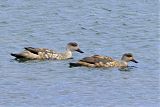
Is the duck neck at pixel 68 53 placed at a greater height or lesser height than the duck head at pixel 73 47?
lesser

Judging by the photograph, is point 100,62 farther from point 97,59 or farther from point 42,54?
point 42,54

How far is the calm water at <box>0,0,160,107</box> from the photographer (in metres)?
20.5

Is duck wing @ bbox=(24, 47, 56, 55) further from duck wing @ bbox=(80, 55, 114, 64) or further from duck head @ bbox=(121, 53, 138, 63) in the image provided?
duck head @ bbox=(121, 53, 138, 63)

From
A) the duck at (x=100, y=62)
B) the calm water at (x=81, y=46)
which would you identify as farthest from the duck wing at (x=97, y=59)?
the calm water at (x=81, y=46)

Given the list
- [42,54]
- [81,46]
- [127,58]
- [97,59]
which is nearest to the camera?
[97,59]

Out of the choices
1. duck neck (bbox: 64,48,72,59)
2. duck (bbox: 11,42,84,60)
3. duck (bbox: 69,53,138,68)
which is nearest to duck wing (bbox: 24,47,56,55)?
duck (bbox: 11,42,84,60)

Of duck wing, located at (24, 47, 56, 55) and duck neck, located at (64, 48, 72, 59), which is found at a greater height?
duck wing, located at (24, 47, 56, 55)

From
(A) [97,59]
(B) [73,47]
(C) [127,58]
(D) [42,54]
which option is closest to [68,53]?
(B) [73,47]

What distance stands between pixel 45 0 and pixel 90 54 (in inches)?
337

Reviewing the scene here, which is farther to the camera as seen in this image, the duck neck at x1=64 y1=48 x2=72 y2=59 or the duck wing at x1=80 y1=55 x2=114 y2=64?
the duck neck at x1=64 y1=48 x2=72 y2=59

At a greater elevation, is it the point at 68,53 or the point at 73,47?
the point at 73,47

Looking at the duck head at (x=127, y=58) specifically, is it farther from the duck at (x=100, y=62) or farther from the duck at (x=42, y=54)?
the duck at (x=42, y=54)

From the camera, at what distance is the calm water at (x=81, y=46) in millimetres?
20516

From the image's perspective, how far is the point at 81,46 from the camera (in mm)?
26844
